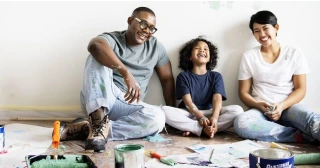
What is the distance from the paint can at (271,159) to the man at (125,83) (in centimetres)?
84

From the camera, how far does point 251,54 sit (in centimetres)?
231

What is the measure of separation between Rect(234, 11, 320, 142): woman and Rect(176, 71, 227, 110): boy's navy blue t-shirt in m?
0.16

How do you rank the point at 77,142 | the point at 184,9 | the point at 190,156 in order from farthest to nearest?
the point at 184,9 < the point at 77,142 < the point at 190,156

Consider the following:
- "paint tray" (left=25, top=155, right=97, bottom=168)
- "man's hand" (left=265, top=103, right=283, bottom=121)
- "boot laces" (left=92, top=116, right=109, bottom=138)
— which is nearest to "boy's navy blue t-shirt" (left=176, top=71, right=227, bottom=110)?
"man's hand" (left=265, top=103, right=283, bottom=121)

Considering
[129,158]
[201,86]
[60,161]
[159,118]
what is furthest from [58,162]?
[201,86]

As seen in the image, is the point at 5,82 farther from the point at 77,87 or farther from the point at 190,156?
the point at 190,156

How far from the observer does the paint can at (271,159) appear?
0.94 meters

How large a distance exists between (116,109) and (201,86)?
1.96 ft

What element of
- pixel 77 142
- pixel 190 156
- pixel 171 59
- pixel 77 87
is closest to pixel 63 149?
pixel 77 142

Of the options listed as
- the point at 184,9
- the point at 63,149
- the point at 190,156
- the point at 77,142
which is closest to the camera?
the point at 190,156

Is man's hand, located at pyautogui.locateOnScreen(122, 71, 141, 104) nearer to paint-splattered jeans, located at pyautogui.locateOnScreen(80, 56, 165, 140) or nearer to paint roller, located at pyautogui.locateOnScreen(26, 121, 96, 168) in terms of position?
paint-splattered jeans, located at pyautogui.locateOnScreen(80, 56, 165, 140)

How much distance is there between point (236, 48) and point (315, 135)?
0.79 metres

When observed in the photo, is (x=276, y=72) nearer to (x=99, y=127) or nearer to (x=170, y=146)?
(x=170, y=146)

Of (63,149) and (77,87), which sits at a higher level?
(77,87)
